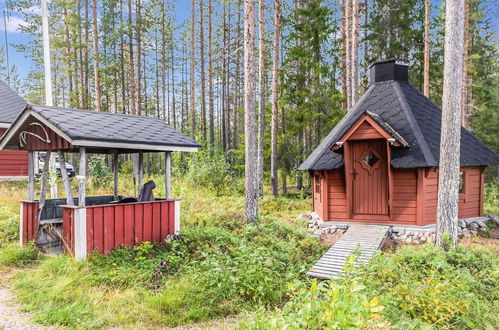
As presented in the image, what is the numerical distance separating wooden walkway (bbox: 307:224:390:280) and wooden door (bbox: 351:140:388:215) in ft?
2.34

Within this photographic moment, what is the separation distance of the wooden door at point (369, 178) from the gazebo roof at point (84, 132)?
582 centimetres

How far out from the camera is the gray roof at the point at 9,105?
600 inches

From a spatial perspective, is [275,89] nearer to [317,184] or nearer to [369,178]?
[317,184]

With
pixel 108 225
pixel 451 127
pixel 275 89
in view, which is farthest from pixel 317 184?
pixel 108 225

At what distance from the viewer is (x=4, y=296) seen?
5551 mm

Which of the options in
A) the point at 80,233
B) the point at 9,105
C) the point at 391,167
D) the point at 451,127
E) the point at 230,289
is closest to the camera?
the point at 230,289

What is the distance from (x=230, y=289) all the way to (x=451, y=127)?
639 cm

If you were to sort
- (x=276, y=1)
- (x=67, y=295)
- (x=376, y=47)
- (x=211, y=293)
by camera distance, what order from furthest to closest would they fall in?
(x=376, y=47) < (x=276, y=1) < (x=211, y=293) < (x=67, y=295)

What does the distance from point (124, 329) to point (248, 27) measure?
362 inches

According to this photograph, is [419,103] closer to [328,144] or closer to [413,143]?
[413,143]

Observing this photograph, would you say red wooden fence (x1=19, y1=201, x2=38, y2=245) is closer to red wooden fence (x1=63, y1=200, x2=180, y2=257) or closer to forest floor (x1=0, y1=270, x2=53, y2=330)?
red wooden fence (x1=63, y1=200, x2=180, y2=257)

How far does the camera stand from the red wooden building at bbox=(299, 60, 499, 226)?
10398 millimetres

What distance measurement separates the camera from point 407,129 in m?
11.2

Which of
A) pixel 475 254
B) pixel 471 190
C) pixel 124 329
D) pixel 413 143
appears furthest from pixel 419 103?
pixel 124 329
